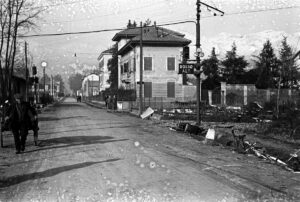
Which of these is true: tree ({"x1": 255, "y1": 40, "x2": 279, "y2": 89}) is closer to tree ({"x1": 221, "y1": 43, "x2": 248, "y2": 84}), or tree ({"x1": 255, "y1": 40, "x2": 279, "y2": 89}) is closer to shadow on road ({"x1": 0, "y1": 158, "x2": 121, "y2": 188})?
tree ({"x1": 221, "y1": 43, "x2": 248, "y2": 84})

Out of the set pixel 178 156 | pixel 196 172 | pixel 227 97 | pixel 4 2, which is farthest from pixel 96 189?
pixel 227 97

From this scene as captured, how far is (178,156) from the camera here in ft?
35.3

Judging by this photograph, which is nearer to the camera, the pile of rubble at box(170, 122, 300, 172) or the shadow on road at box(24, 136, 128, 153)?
the pile of rubble at box(170, 122, 300, 172)

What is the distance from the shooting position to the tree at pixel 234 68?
68.2m

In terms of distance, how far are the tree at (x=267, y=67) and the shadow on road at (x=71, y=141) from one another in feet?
173

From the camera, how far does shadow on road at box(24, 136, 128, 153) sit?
502 inches

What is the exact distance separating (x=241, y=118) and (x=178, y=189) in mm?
19857

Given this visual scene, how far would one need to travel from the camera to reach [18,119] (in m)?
11.5

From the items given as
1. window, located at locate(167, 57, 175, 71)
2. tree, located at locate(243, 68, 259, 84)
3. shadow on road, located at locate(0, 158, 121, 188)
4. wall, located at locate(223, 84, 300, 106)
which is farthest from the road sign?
tree, located at locate(243, 68, 259, 84)

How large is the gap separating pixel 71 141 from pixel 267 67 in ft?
196

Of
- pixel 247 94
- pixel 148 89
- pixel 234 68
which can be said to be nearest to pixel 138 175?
pixel 247 94

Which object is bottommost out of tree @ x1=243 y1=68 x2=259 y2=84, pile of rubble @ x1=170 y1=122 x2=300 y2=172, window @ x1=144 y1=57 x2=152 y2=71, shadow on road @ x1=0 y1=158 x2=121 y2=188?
pile of rubble @ x1=170 y1=122 x2=300 y2=172

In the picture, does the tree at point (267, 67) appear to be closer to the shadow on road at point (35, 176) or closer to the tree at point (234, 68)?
the tree at point (234, 68)

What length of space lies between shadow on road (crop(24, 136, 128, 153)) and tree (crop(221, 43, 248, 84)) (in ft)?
182
